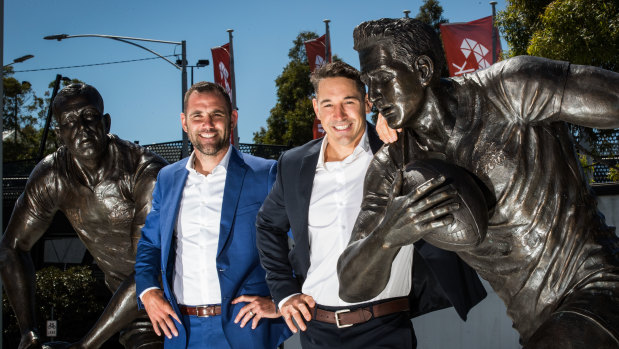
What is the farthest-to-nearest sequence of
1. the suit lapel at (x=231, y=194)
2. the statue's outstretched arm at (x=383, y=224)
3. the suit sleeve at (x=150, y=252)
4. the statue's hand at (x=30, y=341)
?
the statue's hand at (x=30, y=341), the suit sleeve at (x=150, y=252), the suit lapel at (x=231, y=194), the statue's outstretched arm at (x=383, y=224)

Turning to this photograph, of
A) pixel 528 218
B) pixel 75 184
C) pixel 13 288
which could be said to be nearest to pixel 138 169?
pixel 75 184

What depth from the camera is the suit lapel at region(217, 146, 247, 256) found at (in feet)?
12.1

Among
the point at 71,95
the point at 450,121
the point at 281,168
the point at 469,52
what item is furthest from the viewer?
the point at 469,52

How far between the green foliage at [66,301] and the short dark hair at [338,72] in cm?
1277

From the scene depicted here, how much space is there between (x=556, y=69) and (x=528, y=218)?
496 mm

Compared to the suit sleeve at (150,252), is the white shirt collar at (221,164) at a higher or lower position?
higher

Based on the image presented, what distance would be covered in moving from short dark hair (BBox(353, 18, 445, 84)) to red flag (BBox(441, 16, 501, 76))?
1419 cm

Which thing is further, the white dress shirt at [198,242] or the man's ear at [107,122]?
the man's ear at [107,122]

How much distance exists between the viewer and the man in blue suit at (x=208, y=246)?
3650 mm

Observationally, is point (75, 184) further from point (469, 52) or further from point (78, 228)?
point (469, 52)

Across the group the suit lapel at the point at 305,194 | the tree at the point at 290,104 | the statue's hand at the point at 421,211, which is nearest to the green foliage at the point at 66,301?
the suit lapel at the point at 305,194

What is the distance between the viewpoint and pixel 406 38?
225cm

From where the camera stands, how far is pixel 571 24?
1213cm

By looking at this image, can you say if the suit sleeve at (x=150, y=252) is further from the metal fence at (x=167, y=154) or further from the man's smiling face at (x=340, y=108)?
the metal fence at (x=167, y=154)
